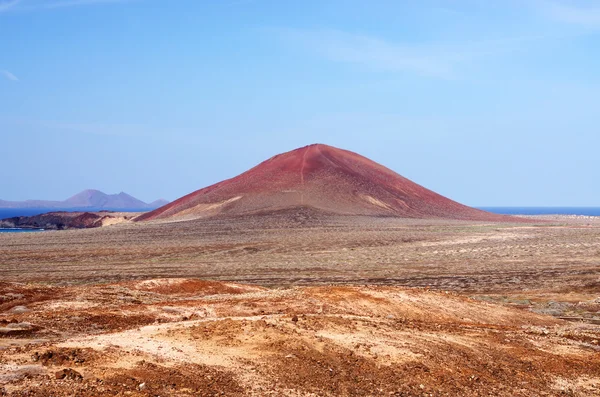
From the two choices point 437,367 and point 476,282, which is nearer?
point 437,367

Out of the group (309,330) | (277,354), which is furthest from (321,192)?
(277,354)

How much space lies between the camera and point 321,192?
94.1 meters

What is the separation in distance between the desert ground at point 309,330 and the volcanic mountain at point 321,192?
164 feet

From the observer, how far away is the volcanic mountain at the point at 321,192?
3533 inches

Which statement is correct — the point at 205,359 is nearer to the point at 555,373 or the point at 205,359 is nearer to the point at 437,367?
the point at 437,367

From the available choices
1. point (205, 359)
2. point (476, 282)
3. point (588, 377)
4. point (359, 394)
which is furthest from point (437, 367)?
point (476, 282)

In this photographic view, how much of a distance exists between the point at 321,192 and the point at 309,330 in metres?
81.4

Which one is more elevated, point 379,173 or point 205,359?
point 379,173

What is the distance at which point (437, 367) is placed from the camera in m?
11.4

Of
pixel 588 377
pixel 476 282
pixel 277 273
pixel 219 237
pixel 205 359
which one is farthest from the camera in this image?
pixel 219 237

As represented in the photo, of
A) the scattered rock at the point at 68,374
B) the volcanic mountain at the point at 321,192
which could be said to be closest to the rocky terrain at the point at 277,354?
the scattered rock at the point at 68,374

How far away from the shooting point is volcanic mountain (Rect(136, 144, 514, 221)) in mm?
89750

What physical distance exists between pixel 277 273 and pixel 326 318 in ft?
68.1

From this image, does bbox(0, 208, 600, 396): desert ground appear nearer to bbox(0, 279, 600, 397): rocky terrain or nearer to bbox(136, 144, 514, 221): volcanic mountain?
bbox(0, 279, 600, 397): rocky terrain
